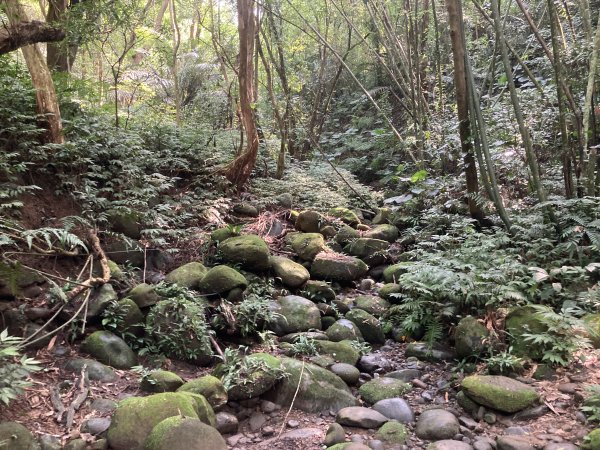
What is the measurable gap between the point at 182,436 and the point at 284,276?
10.4 ft

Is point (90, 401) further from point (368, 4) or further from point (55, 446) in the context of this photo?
point (368, 4)

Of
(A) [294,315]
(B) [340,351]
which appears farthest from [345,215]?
(B) [340,351]

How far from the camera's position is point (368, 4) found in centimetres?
990

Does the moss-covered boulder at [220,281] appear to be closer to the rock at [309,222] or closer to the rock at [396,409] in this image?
the rock at [396,409]

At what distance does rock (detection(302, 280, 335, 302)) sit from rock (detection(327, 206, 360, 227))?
2.26 metres

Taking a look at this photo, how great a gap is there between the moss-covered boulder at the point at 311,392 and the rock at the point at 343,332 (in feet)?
3.14

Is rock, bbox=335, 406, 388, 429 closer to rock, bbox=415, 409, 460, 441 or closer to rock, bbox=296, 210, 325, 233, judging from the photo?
rock, bbox=415, 409, 460, 441

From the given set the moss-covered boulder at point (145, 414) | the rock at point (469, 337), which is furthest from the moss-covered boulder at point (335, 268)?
the moss-covered boulder at point (145, 414)

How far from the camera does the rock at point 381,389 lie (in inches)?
157

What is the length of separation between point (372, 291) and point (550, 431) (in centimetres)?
339

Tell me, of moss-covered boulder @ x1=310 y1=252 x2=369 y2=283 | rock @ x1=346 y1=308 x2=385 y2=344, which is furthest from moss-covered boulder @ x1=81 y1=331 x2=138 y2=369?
moss-covered boulder @ x1=310 y1=252 x2=369 y2=283

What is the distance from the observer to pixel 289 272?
5934 mm

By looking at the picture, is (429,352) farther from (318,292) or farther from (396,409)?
(318,292)

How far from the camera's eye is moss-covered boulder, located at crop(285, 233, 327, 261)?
21.9ft
